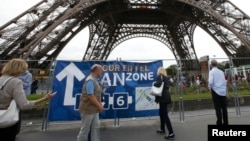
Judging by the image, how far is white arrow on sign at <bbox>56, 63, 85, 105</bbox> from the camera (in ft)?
23.0

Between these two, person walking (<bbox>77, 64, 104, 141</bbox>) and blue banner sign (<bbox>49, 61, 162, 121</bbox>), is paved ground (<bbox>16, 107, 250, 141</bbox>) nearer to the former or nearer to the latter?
blue banner sign (<bbox>49, 61, 162, 121</bbox>)

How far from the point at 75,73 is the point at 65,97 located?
70cm

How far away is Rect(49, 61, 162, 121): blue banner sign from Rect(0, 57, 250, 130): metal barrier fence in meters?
0.51

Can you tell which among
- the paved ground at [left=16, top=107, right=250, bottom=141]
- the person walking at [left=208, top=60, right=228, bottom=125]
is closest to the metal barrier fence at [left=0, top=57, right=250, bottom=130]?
the paved ground at [left=16, top=107, right=250, bottom=141]

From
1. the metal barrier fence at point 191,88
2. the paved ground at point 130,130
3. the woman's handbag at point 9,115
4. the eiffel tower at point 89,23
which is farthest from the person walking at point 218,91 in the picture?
the eiffel tower at point 89,23

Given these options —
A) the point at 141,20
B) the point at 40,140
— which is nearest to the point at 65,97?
the point at 40,140

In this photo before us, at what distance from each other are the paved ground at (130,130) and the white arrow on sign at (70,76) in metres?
0.86

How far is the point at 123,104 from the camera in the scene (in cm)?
738

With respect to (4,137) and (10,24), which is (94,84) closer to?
(4,137)

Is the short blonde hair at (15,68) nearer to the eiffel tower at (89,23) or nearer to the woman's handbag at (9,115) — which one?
the woman's handbag at (9,115)

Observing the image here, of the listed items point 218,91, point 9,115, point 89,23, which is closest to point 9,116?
point 9,115

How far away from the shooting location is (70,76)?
Answer: 7133mm

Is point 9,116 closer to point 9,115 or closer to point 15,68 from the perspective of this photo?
point 9,115

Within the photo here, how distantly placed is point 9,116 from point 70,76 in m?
3.93
